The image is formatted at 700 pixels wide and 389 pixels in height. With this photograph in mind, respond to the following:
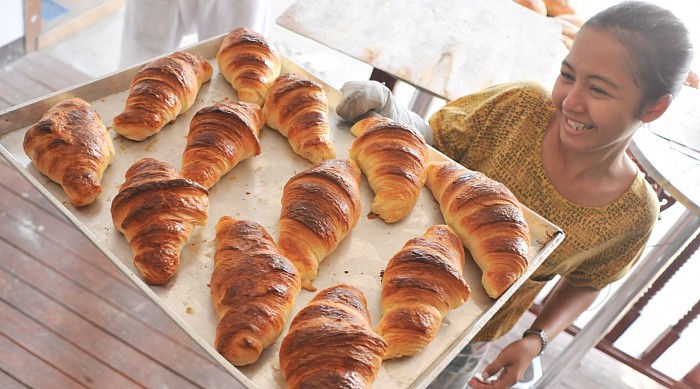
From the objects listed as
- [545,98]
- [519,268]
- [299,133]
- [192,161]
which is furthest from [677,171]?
[192,161]

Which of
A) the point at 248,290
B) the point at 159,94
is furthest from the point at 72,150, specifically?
the point at 248,290

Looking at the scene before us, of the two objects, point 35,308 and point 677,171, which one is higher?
point 677,171

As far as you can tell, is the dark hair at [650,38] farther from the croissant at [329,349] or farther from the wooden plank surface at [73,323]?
the wooden plank surface at [73,323]

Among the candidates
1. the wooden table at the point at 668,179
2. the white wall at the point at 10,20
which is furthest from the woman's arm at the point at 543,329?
the white wall at the point at 10,20

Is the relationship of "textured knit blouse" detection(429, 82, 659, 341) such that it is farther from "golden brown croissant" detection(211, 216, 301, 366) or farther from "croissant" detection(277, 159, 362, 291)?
"golden brown croissant" detection(211, 216, 301, 366)

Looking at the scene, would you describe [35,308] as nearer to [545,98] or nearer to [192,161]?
[192,161]

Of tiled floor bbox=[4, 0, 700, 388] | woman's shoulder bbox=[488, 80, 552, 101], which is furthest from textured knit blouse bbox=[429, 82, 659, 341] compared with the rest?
tiled floor bbox=[4, 0, 700, 388]
